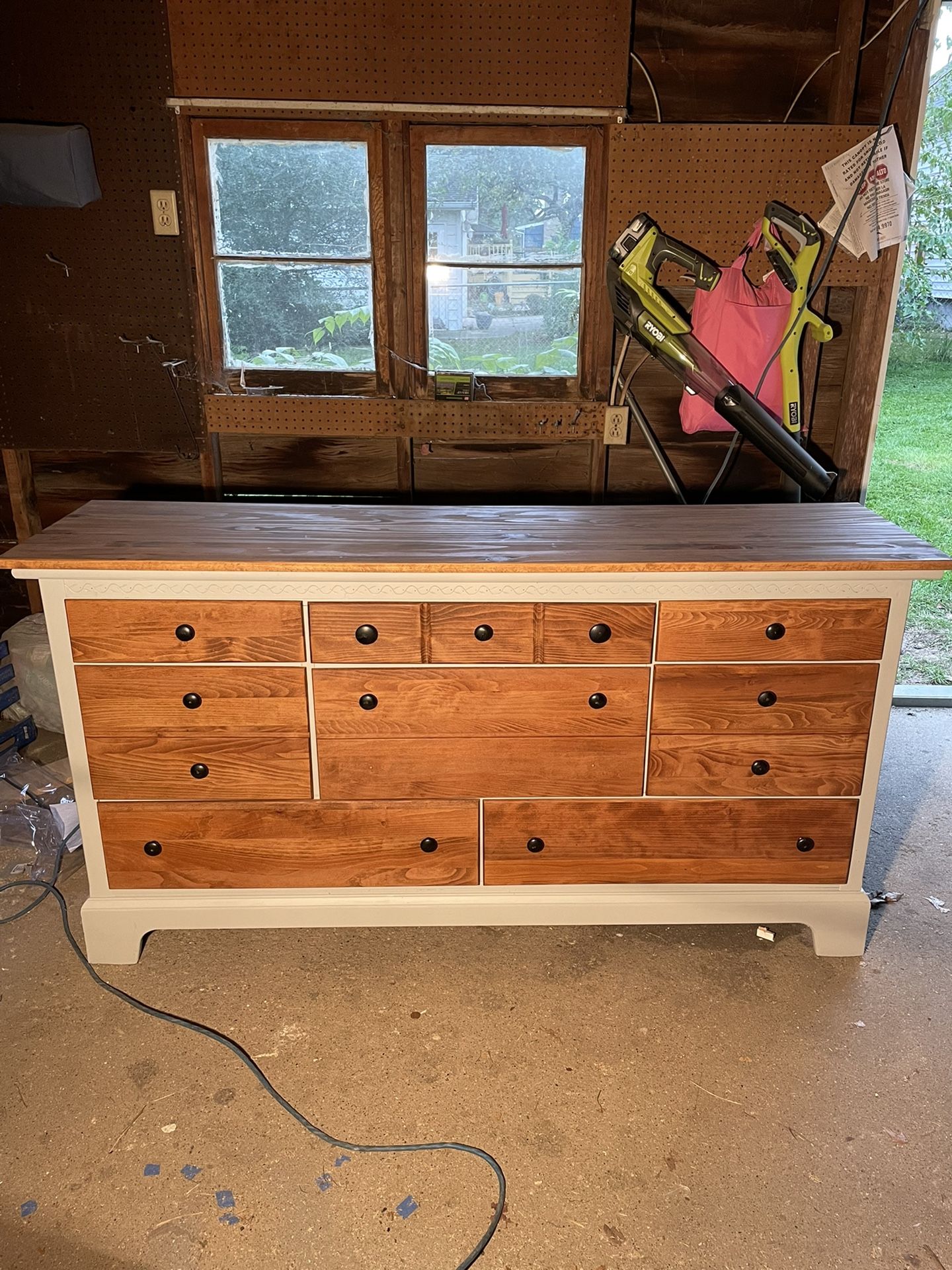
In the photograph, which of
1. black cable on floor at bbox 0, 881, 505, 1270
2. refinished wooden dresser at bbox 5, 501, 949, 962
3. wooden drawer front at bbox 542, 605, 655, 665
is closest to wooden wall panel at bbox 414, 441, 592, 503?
refinished wooden dresser at bbox 5, 501, 949, 962

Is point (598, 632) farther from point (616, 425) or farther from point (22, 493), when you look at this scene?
point (22, 493)

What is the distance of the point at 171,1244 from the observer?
139cm

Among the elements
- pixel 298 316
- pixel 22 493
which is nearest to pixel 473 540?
pixel 298 316

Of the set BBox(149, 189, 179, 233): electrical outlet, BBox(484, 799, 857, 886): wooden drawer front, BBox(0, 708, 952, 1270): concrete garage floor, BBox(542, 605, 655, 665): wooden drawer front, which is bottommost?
BBox(0, 708, 952, 1270): concrete garage floor

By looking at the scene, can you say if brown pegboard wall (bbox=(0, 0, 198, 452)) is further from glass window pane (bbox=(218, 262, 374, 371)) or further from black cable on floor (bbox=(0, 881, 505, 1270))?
black cable on floor (bbox=(0, 881, 505, 1270))

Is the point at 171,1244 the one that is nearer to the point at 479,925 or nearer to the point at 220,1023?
the point at 220,1023

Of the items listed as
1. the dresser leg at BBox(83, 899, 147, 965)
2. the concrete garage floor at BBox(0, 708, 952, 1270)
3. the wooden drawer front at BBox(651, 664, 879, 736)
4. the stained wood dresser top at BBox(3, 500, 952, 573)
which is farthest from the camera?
the dresser leg at BBox(83, 899, 147, 965)

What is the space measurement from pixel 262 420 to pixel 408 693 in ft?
3.76

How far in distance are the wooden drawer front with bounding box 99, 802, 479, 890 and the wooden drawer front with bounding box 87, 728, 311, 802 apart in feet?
0.11

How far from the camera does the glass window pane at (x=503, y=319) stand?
2.52 metres

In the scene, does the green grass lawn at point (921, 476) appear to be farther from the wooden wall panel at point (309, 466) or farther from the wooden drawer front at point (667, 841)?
the wooden wall panel at point (309, 466)

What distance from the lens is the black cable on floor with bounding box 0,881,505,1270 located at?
1432mm

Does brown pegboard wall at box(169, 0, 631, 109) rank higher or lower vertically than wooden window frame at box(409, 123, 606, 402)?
higher

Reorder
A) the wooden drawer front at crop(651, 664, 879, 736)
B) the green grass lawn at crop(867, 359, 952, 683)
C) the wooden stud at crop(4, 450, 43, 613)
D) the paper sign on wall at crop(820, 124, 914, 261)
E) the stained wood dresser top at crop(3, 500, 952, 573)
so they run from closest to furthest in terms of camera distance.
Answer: the stained wood dresser top at crop(3, 500, 952, 573)
the wooden drawer front at crop(651, 664, 879, 736)
the paper sign on wall at crop(820, 124, 914, 261)
the wooden stud at crop(4, 450, 43, 613)
the green grass lawn at crop(867, 359, 952, 683)
